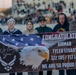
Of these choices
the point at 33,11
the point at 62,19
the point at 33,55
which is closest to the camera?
the point at 33,55

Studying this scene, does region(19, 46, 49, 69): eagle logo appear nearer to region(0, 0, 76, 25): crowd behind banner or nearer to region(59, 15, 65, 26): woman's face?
region(59, 15, 65, 26): woman's face

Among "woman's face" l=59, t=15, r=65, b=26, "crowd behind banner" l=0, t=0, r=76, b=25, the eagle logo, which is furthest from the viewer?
"crowd behind banner" l=0, t=0, r=76, b=25

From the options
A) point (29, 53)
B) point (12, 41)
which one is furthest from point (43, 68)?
point (12, 41)

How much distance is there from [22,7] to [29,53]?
7.80 metres

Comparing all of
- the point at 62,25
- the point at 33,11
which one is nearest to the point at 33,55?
the point at 62,25

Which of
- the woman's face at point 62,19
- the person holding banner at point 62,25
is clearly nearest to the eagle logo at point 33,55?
the person holding banner at point 62,25

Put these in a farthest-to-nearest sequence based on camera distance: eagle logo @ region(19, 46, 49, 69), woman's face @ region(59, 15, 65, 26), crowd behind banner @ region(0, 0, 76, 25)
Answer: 1. crowd behind banner @ region(0, 0, 76, 25)
2. woman's face @ region(59, 15, 65, 26)
3. eagle logo @ region(19, 46, 49, 69)

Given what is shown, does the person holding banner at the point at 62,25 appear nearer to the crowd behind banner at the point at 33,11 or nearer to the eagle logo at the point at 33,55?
the eagle logo at the point at 33,55

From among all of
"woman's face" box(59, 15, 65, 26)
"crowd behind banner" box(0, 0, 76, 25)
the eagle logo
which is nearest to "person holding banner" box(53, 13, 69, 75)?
"woman's face" box(59, 15, 65, 26)

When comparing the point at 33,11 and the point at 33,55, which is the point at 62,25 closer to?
the point at 33,55

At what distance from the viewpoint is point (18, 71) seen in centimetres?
820

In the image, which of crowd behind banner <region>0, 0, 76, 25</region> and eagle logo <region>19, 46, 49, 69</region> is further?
crowd behind banner <region>0, 0, 76, 25</region>

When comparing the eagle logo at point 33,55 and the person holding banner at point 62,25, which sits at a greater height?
the person holding banner at point 62,25

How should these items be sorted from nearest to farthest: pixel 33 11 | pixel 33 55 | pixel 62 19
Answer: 1. pixel 33 55
2. pixel 62 19
3. pixel 33 11
